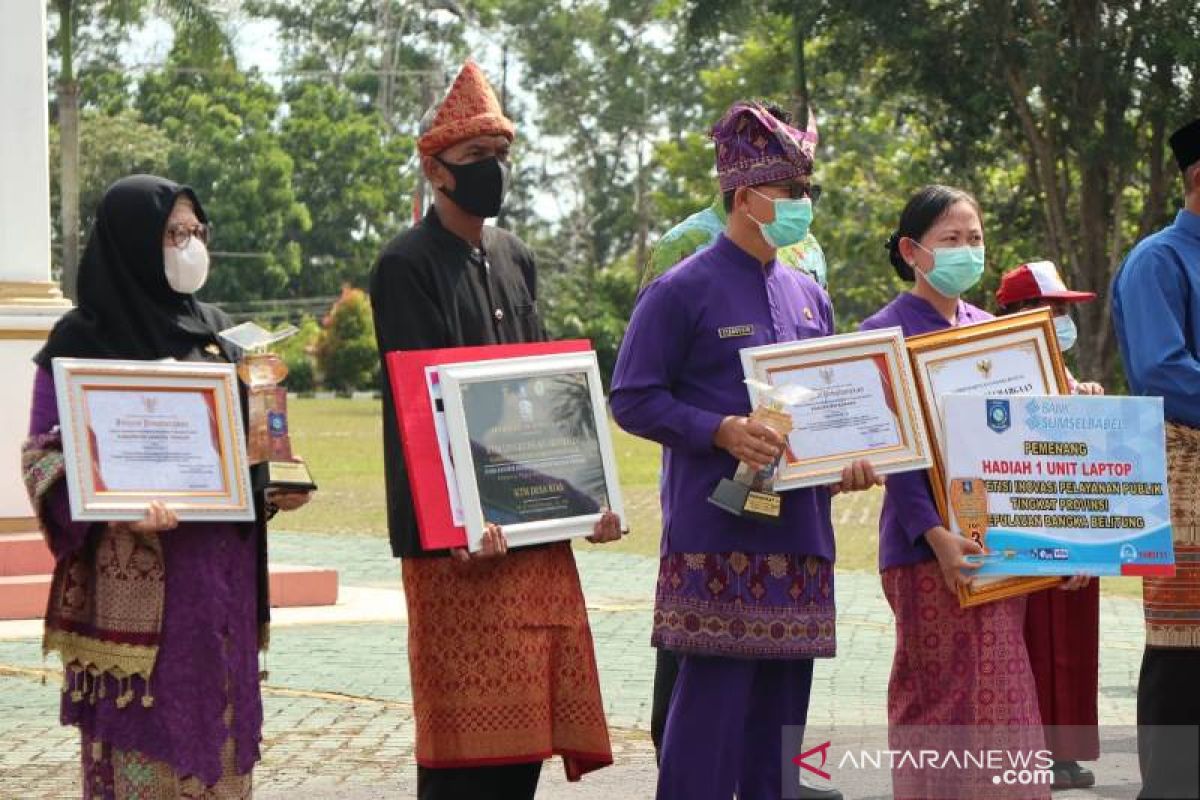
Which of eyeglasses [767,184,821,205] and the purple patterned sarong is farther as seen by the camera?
eyeglasses [767,184,821,205]

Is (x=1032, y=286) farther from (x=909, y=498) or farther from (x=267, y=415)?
(x=267, y=415)

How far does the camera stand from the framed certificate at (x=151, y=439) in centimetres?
522

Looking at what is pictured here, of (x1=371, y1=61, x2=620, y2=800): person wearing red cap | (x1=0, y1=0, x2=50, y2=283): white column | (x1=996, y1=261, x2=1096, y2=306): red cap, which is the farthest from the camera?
(x1=0, y1=0, x2=50, y2=283): white column

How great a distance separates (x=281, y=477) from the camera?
5.48 metres

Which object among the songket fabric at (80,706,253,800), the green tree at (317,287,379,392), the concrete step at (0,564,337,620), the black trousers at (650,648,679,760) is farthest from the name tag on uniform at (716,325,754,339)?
the green tree at (317,287,379,392)

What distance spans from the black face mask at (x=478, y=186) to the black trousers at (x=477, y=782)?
1518mm

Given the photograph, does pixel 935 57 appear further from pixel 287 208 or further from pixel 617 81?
pixel 287 208

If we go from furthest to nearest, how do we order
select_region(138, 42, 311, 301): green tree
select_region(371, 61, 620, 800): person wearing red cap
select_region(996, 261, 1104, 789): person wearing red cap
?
select_region(138, 42, 311, 301): green tree < select_region(996, 261, 1104, 789): person wearing red cap < select_region(371, 61, 620, 800): person wearing red cap

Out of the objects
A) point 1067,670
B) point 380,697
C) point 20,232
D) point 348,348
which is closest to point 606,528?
point 1067,670

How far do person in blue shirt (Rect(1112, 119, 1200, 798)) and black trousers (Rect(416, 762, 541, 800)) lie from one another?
1.91 metres

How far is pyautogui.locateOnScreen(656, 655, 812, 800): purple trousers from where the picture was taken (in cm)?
563

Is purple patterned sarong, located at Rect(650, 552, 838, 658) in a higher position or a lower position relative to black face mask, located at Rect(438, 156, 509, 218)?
lower

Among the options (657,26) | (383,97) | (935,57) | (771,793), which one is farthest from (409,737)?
(383,97)

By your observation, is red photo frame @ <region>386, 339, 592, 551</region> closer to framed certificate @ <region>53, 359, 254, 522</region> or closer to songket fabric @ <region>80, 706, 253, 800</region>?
framed certificate @ <region>53, 359, 254, 522</region>
